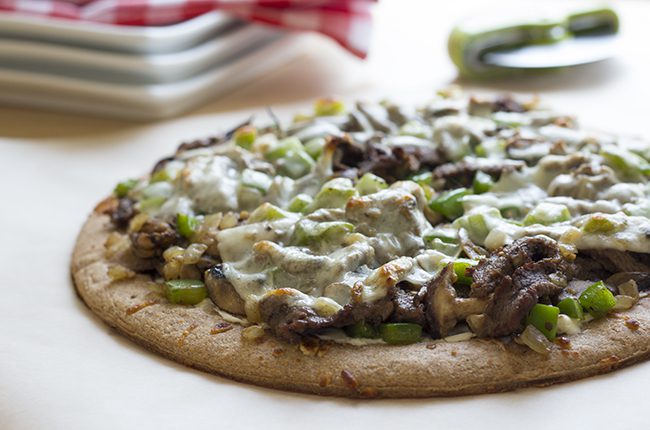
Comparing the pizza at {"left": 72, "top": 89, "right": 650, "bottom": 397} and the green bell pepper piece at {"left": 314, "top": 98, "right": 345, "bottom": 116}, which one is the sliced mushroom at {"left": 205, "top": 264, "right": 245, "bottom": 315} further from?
the green bell pepper piece at {"left": 314, "top": 98, "right": 345, "bottom": 116}

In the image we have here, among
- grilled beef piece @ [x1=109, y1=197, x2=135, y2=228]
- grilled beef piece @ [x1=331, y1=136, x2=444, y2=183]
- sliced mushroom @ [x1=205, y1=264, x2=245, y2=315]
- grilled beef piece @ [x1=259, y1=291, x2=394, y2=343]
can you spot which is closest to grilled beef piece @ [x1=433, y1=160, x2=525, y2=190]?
grilled beef piece @ [x1=331, y1=136, x2=444, y2=183]

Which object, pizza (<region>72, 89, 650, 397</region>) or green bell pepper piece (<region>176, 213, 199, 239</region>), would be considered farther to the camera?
green bell pepper piece (<region>176, 213, 199, 239</region>)

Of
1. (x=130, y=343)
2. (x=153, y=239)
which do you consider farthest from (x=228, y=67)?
(x=130, y=343)

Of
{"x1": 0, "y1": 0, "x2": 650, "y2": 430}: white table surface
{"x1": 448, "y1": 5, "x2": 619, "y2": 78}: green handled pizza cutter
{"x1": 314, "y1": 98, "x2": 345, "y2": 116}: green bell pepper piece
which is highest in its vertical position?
{"x1": 448, "y1": 5, "x2": 619, "y2": 78}: green handled pizza cutter

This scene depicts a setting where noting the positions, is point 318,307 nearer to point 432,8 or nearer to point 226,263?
point 226,263

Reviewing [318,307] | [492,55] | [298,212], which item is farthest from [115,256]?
[492,55]

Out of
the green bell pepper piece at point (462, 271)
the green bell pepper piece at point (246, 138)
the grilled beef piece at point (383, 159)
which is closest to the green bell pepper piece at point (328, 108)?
the green bell pepper piece at point (246, 138)

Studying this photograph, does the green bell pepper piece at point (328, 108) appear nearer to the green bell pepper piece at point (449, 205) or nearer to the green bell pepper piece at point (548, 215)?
the green bell pepper piece at point (449, 205)
